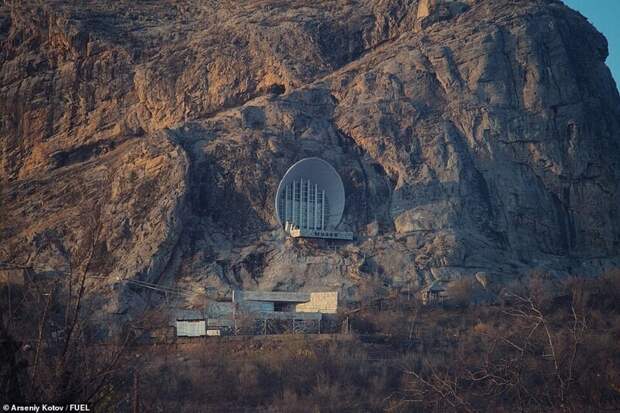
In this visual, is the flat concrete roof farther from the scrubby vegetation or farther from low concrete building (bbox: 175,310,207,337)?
low concrete building (bbox: 175,310,207,337)

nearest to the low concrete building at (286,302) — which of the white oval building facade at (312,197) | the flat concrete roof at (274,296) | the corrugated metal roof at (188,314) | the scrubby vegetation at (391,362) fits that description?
the flat concrete roof at (274,296)

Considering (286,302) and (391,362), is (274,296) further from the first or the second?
(391,362)

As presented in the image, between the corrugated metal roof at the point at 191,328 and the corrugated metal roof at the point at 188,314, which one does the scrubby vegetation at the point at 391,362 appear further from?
the corrugated metal roof at the point at 188,314

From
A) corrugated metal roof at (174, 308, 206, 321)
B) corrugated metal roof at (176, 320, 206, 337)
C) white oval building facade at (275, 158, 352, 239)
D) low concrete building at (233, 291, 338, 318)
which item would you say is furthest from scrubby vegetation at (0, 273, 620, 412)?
white oval building facade at (275, 158, 352, 239)

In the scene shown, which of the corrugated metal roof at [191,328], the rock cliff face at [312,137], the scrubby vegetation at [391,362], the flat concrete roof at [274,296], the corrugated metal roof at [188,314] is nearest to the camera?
the scrubby vegetation at [391,362]

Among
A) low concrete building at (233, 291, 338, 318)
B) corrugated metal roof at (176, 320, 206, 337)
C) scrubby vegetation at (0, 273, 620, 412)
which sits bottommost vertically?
scrubby vegetation at (0, 273, 620, 412)
